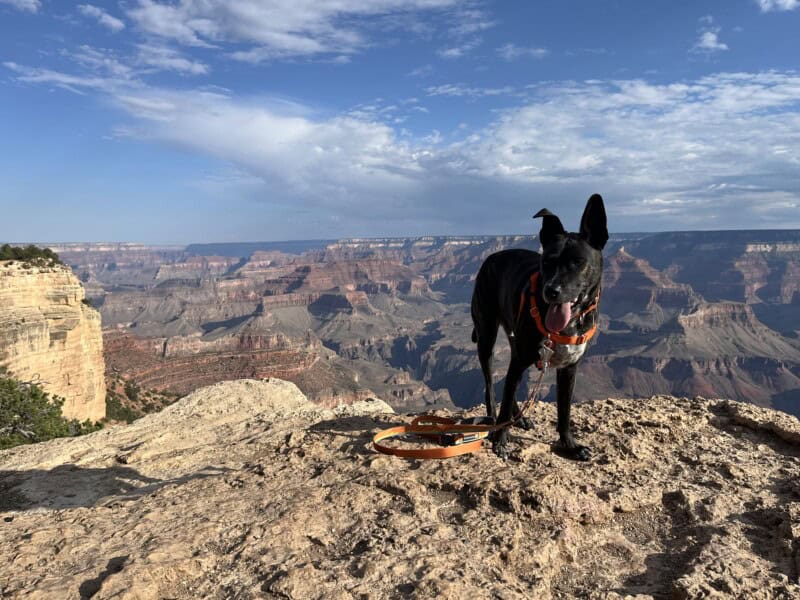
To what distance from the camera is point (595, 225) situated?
12.6 ft

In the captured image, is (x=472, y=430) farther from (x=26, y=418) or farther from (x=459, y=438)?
(x=26, y=418)

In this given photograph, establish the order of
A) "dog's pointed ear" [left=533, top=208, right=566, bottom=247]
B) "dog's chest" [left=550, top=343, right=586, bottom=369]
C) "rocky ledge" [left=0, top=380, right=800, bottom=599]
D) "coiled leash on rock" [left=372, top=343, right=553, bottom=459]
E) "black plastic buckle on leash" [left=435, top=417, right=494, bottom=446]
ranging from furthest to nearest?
"black plastic buckle on leash" [left=435, top=417, right=494, bottom=446]
"coiled leash on rock" [left=372, top=343, right=553, bottom=459]
"dog's chest" [left=550, top=343, right=586, bottom=369]
"dog's pointed ear" [left=533, top=208, right=566, bottom=247]
"rocky ledge" [left=0, top=380, right=800, bottom=599]

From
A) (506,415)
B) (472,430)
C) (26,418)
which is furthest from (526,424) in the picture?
(26,418)

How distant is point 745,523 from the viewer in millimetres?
3504

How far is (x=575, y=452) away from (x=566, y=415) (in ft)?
1.22

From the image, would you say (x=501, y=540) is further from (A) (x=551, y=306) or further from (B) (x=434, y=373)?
(B) (x=434, y=373)

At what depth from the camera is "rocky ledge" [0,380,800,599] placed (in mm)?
2859

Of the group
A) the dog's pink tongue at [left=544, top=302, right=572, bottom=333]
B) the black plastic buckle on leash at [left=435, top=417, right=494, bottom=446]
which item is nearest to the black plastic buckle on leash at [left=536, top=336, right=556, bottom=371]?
the dog's pink tongue at [left=544, top=302, right=572, bottom=333]

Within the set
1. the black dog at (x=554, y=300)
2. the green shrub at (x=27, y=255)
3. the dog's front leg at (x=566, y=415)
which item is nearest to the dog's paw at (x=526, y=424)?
the black dog at (x=554, y=300)

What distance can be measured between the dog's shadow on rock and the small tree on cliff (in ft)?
35.2

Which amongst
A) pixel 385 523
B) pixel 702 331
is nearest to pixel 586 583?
pixel 385 523

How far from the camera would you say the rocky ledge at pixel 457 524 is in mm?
2859

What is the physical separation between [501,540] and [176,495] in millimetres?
3203

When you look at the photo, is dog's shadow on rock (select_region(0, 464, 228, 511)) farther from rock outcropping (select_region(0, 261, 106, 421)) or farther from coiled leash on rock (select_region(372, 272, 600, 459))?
rock outcropping (select_region(0, 261, 106, 421))
